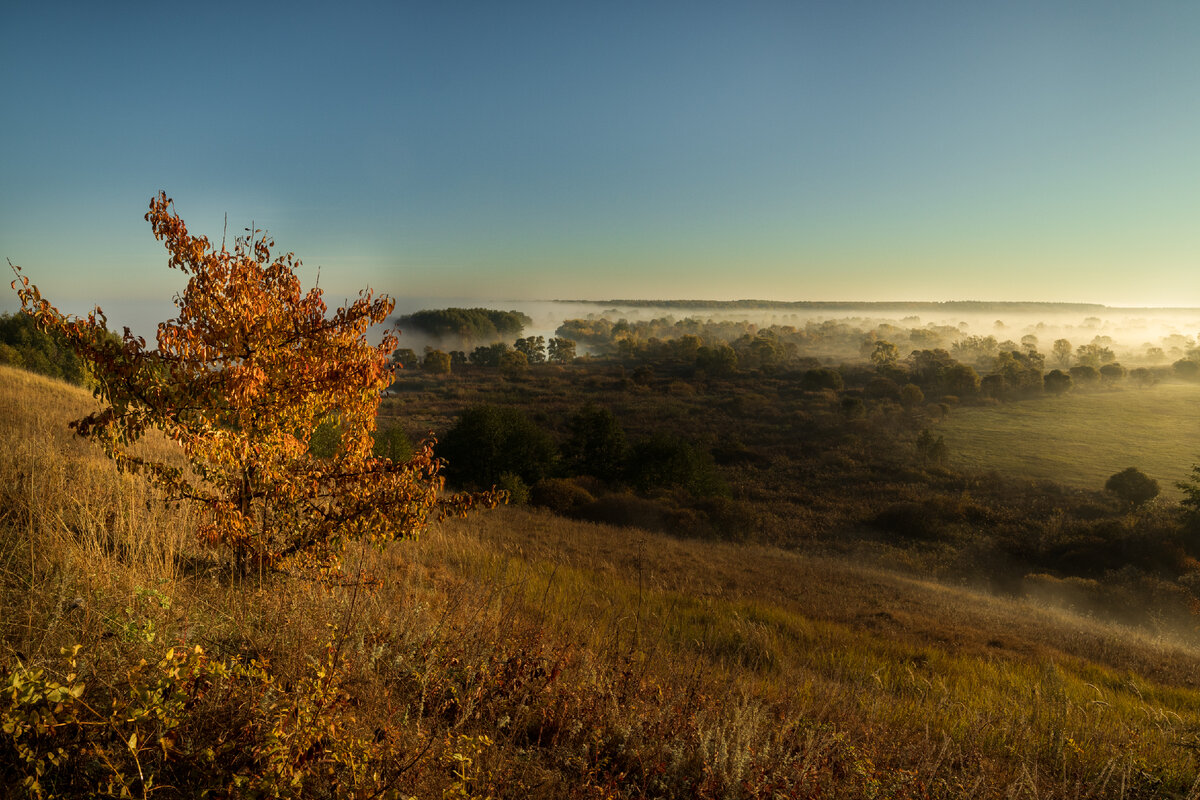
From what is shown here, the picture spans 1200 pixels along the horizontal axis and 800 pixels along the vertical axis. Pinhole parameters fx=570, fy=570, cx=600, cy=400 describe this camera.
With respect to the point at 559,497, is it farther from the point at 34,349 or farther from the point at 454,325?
the point at 454,325

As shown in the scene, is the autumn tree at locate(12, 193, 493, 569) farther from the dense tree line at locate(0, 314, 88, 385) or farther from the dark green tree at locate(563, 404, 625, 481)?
the dense tree line at locate(0, 314, 88, 385)

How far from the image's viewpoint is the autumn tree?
463 centimetres

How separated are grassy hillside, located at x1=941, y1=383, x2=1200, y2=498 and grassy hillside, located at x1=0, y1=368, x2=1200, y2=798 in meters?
51.7

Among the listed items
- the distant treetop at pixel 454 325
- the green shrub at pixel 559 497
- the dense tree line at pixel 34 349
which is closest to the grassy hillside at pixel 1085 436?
the green shrub at pixel 559 497

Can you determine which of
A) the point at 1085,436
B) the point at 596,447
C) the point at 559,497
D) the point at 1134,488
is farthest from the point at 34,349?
the point at 1085,436

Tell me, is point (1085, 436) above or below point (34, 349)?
below

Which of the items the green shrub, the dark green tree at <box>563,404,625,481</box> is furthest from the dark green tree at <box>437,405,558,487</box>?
the green shrub

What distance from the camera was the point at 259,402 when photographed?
196 inches

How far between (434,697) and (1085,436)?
79.1 m

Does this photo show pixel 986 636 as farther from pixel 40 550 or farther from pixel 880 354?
pixel 880 354

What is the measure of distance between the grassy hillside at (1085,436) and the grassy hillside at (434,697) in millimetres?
51737

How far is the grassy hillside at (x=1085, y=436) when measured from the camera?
50656mm

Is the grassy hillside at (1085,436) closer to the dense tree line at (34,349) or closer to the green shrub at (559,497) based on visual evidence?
the green shrub at (559,497)

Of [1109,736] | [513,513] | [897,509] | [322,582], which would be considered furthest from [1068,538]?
[322,582]
